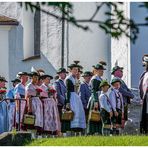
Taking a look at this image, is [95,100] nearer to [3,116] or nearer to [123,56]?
[3,116]

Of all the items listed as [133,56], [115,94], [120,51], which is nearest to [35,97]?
[115,94]

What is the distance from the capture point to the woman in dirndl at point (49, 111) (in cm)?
1223

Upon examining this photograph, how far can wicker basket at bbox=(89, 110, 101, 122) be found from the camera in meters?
12.0

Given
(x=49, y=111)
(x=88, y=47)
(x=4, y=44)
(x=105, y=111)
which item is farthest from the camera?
(x=4, y=44)

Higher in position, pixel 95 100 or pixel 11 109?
pixel 95 100

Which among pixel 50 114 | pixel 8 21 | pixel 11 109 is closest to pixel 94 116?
pixel 50 114

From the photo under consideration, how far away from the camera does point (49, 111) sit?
486 inches

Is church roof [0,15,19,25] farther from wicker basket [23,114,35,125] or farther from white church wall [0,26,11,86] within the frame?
wicker basket [23,114,35,125]

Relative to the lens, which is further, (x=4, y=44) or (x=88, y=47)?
(x=4, y=44)

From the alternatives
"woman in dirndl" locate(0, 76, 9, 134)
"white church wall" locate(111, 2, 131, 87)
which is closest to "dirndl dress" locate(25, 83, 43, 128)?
"woman in dirndl" locate(0, 76, 9, 134)

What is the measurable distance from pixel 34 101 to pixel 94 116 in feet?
3.20

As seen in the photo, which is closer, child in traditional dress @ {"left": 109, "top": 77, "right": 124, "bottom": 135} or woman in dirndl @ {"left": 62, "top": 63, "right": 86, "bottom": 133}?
child in traditional dress @ {"left": 109, "top": 77, "right": 124, "bottom": 135}

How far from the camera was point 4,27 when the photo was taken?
25.4 metres

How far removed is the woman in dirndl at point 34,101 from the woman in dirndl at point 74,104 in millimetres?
483
